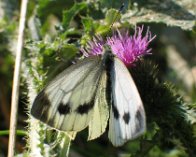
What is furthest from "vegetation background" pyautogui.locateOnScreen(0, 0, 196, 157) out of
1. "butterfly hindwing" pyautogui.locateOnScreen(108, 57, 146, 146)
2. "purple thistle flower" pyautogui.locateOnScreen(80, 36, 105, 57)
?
"butterfly hindwing" pyautogui.locateOnScreen(108, 57, 146, 146)

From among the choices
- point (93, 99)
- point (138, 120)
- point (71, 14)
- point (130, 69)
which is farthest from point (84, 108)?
point (71, 14)

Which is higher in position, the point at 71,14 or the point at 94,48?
the point at 71,14

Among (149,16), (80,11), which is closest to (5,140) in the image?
(80,11)

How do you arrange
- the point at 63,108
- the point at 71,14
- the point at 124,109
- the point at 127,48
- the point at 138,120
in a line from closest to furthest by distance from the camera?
the point at 138,120 → the point at 124,109 → the point at 63,108 → the point at 127,48 → the point at 71,14

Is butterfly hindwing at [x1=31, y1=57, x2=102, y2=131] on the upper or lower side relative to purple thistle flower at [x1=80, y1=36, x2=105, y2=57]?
lower

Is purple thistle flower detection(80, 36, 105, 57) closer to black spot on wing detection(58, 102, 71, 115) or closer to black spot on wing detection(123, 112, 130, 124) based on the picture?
black spot on wing detection(58, 102, 71, 115)

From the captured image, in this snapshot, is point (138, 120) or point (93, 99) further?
point (93, 99)

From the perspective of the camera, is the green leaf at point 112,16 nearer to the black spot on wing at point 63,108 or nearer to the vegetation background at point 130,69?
the vegetation background at point 130,69

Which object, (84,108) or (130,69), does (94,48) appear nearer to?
(130,69)
